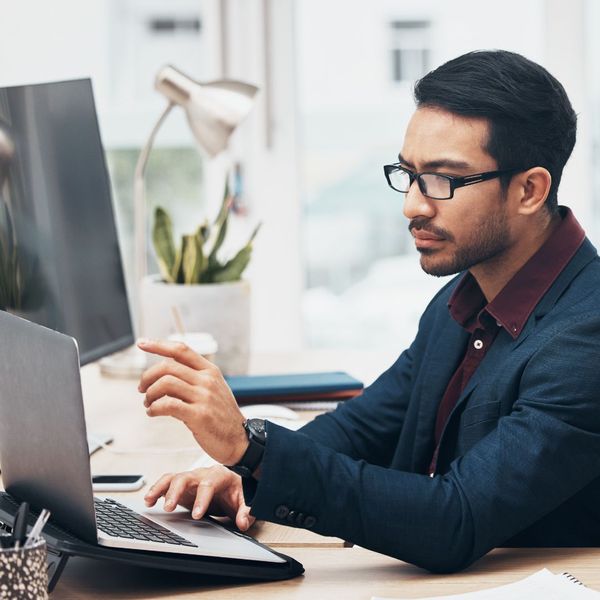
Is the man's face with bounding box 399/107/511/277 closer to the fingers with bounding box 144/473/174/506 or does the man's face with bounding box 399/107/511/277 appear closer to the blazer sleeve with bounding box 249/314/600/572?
the blazer sleeve with bounding box 249/314/600/572

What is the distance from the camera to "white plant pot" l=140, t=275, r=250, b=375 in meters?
2.06

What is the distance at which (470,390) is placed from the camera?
1.29 meters

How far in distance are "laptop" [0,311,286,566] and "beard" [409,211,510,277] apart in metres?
0.42

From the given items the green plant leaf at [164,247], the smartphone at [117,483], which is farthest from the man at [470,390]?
the green plant leaf at [164,247]

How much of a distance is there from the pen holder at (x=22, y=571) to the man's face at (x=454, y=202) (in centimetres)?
65

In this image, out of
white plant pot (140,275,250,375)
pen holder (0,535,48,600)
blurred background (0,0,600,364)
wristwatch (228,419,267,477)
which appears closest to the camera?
pen holder (0,535,48,600)

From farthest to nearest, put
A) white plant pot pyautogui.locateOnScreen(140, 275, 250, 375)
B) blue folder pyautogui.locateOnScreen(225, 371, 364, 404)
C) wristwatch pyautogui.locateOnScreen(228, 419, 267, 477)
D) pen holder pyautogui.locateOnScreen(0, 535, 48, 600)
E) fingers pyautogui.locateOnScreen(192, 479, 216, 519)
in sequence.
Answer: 1. white plant pot pyautogui.locateOnScreen(140, 275, 250, 375)
2. blue folder pyautogui.locateOnScreen(225, 371, 364, 404)
3. fingers pyautogui.locateOnScreen(192, 479, 216, 519)
4. wristwatch pyautogui.locateOnScreen(228, 419, 267, 477)
5. pen holder pyautogui.locateOnScreen(0, 535, 48, 600)

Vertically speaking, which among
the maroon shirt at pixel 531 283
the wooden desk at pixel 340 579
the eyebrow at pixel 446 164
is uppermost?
the eyebrow at pixel 446 164

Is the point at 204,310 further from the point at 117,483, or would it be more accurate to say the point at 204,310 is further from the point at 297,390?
the point at 117,483

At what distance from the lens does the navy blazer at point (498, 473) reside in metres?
1.12

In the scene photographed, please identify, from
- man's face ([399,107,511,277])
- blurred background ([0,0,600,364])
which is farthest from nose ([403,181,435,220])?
blurred background ([0,0,600,364])

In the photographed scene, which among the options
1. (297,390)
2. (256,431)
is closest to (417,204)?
(256,431)

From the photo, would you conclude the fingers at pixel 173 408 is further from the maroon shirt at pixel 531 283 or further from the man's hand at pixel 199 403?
the maroon shirt at pixel 531 283

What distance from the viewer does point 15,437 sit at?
45.3 inches
